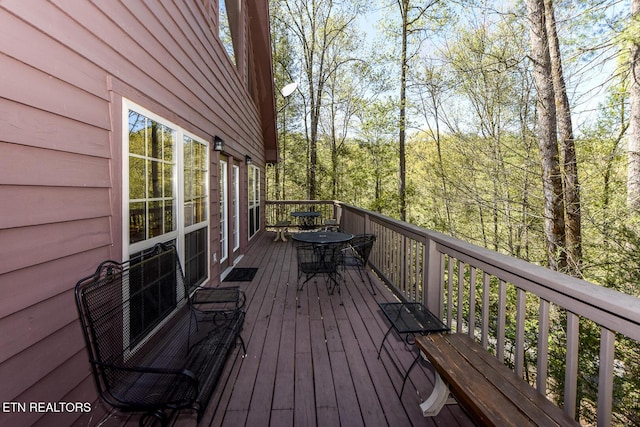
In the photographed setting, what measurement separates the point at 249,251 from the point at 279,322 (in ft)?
12.3

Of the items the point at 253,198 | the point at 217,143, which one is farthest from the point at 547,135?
the point at 253,198

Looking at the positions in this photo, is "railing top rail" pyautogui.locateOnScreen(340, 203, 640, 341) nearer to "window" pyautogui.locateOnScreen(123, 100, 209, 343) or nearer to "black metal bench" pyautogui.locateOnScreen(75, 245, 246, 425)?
"black metal bench" pyautogui.locateOnScreen(75, 245, 246, 425)

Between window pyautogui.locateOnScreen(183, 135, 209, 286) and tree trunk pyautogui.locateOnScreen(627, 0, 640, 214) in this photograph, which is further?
tree trunk pyautogui.locateOnScreen(627, 0, 640, 214)

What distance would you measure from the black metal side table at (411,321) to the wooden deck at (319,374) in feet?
0.49

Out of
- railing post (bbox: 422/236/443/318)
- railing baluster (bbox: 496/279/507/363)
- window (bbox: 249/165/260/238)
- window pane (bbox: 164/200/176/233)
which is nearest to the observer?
railing baluster (bbox: 496/279/507/363)

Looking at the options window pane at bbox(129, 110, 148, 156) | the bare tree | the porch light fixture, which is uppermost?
the bare tree

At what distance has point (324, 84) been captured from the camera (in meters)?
15.4

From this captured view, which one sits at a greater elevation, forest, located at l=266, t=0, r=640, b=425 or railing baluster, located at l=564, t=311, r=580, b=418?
forest, located at l=266, t=0, r=640, b=425

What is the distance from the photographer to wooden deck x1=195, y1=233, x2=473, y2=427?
6.09 feet

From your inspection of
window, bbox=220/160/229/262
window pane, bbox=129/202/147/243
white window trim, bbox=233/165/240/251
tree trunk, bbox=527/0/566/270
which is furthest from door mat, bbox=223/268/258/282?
tree trunk, bbox=527/0/566/270

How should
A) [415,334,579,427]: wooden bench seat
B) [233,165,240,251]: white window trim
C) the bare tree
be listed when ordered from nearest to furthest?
1. [415,334,579,427]: wooden bench seat
2. [233,165,240,251]: white window trim
3. the bare tree

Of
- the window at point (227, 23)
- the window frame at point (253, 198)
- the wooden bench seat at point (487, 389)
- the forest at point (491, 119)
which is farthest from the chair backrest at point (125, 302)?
the window frame at point (253, 198)

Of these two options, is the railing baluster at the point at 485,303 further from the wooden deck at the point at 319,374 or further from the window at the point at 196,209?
the window at the point at 196,209

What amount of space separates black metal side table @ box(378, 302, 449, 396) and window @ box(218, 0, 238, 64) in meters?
4.25
